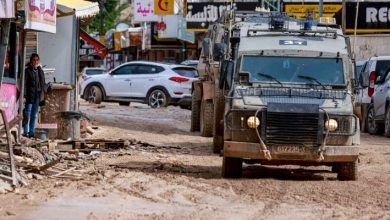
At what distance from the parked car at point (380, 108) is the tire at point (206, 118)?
469 centimetres

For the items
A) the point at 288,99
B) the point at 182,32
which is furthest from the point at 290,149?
the point at 182,32

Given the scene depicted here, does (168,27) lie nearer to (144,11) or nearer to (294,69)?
(144,11)

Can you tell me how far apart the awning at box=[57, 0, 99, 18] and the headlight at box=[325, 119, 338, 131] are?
7.60 m

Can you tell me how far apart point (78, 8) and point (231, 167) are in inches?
282

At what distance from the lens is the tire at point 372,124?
24444mm

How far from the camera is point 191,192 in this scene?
39.2ft

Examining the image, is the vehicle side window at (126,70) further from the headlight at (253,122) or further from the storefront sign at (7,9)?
the headlight at (253,122)

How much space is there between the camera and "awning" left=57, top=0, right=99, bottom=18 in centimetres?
1897

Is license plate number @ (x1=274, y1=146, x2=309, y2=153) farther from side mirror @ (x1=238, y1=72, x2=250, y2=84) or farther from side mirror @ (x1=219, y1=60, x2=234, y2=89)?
side mirror @ (x1=219, y1=60, x2=234, y2=89)

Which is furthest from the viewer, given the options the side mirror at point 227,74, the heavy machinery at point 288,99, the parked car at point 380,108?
the parked car at point 380,108

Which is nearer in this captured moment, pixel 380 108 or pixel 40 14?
pixel 40 14

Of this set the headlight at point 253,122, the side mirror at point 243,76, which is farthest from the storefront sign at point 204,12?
the headlight at point 253,122

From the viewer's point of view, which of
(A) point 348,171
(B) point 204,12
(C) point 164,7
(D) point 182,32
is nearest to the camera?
(A) point 348,171

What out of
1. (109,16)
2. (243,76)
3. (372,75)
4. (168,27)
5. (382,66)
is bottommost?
(372,75)
